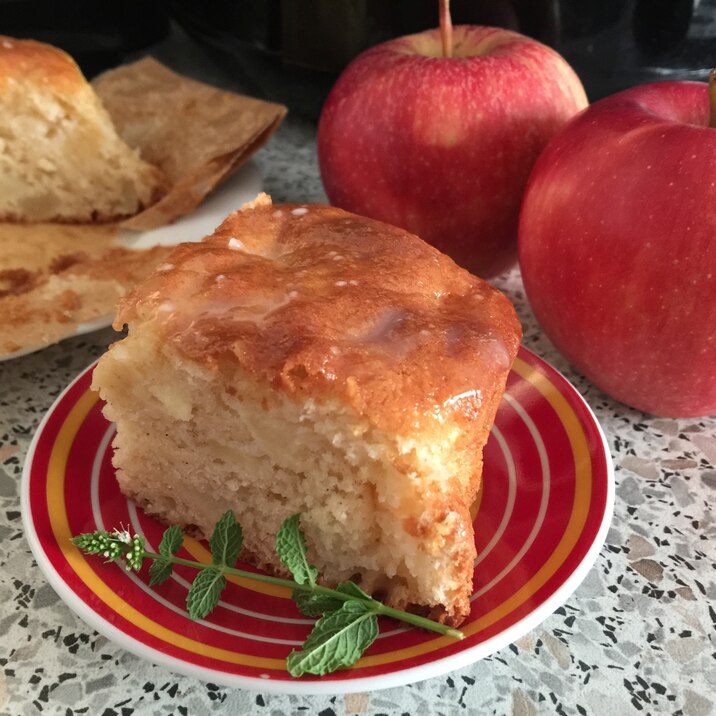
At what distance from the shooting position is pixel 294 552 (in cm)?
72

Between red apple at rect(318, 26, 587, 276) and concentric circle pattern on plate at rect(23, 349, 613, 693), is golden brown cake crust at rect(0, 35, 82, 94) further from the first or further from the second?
concentric circle pattern on plate at rect(23, 349, 613, 693)

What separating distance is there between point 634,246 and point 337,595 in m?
0.53

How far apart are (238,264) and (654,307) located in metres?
0.50

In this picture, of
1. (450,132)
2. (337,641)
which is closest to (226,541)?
(337,641)

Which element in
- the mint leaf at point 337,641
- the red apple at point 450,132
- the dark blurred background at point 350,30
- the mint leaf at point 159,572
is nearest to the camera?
the mint leaf at point 337,641

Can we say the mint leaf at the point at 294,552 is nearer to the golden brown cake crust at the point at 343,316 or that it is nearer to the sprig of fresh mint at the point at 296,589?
the sprig of fresh mint at the point at 296,589

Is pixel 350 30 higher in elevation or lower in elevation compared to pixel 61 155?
higher

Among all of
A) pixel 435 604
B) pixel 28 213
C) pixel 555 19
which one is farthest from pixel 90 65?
pixel 435 604

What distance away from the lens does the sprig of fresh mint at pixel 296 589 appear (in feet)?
2.12

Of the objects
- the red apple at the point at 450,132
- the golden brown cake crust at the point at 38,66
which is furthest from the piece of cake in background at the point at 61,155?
the red apple at the point at 450,132

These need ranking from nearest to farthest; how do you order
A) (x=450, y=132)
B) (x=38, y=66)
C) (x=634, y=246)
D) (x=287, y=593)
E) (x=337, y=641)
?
(x=337, y=641) → (x=287, y=593) → (x=634, y=246) → (x=450, y=132) → (x=38, y=66)

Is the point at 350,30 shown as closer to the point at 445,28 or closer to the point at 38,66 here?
the point at 445,28

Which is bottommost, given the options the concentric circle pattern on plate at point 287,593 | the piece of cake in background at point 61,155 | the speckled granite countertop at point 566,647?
the speckled granite countertop at point 566,647

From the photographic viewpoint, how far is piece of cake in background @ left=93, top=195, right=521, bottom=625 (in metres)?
0.69
